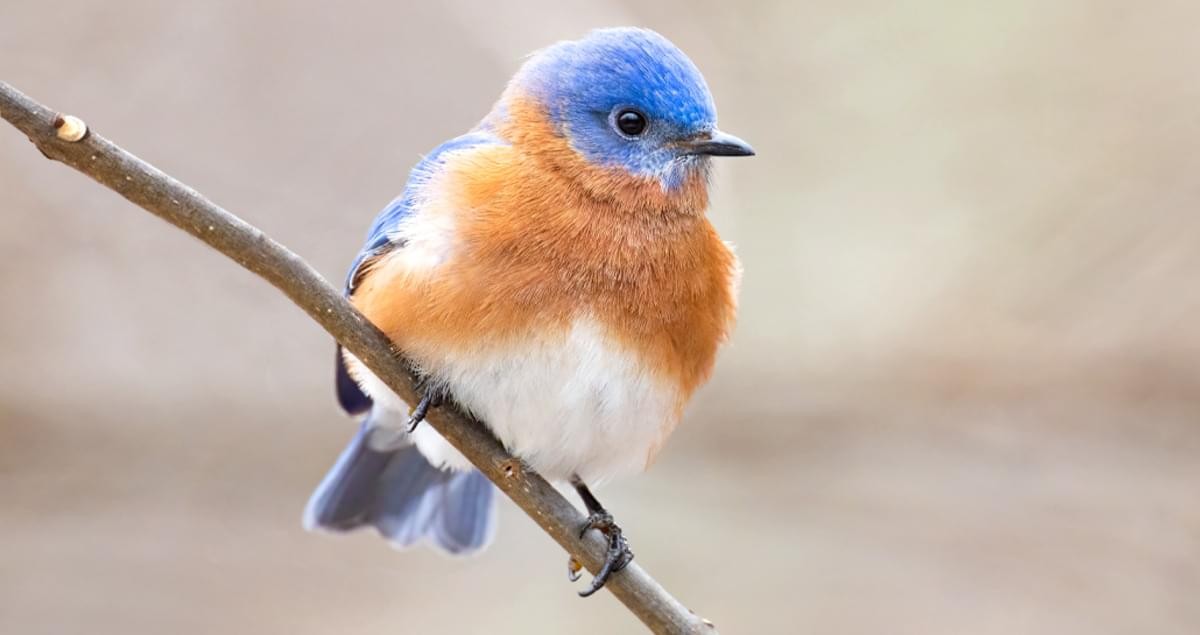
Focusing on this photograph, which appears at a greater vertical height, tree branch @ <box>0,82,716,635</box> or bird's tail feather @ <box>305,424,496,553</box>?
bird's tail feather @ <box>305,424,496,553</box>

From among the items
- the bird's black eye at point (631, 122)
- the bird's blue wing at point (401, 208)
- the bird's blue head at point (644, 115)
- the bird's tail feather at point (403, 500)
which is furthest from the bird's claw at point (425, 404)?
the bird's tail feather at point (403, 500)

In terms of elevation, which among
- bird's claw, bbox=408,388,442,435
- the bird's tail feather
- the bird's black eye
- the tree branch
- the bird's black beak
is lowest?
the tree branch

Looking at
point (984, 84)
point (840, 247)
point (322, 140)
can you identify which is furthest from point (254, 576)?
point (984, 84)

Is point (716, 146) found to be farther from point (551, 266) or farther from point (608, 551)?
point (608, 551)

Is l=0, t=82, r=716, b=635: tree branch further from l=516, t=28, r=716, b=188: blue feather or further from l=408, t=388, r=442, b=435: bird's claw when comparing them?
l=516, t=28, r=716, b=188: blue feather

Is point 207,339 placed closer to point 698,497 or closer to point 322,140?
point 322,140

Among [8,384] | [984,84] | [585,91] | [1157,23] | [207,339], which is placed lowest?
[8,384]

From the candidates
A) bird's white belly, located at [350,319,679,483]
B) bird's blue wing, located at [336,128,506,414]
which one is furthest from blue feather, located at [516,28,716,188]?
bird's white belly, located at [350,319,679,483]
